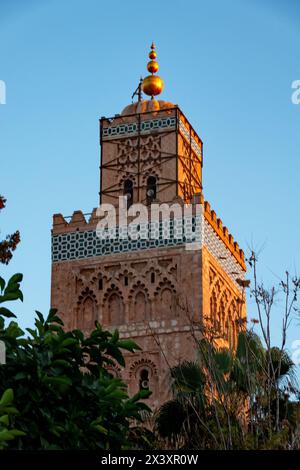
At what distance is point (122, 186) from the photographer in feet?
89.7

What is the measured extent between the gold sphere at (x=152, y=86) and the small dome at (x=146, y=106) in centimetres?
30

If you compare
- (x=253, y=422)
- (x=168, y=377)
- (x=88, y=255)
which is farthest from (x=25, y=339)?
(x=88, y=255)

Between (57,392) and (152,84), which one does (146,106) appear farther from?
(57,392)

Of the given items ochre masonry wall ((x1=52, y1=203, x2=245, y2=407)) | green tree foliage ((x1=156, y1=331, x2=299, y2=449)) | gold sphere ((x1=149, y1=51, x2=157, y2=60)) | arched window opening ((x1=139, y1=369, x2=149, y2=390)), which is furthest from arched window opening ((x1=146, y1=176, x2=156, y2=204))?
green tree foliage ((x1=156, y1=331, x2=299, y2=449))

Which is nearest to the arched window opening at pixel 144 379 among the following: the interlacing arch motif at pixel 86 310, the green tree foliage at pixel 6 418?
the interlacing arch motif at pixel 86 310

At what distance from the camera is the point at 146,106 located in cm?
2808

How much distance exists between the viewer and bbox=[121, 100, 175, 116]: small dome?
27984mm

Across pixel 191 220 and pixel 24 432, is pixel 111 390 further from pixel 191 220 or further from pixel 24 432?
pixel 191 220

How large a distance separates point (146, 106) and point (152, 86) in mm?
621

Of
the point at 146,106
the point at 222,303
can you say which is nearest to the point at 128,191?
the point at 146,106

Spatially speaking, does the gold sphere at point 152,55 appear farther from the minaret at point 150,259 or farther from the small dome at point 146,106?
the small dome at point 146,106

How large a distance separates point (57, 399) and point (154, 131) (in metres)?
15.6

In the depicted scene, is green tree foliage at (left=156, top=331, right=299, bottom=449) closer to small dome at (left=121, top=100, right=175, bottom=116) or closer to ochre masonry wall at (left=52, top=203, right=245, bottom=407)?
ochre masonry wall at (left=52, top=203, right=245, bottom=407)

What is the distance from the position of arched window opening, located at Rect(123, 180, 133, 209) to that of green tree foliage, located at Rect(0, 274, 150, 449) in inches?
547
